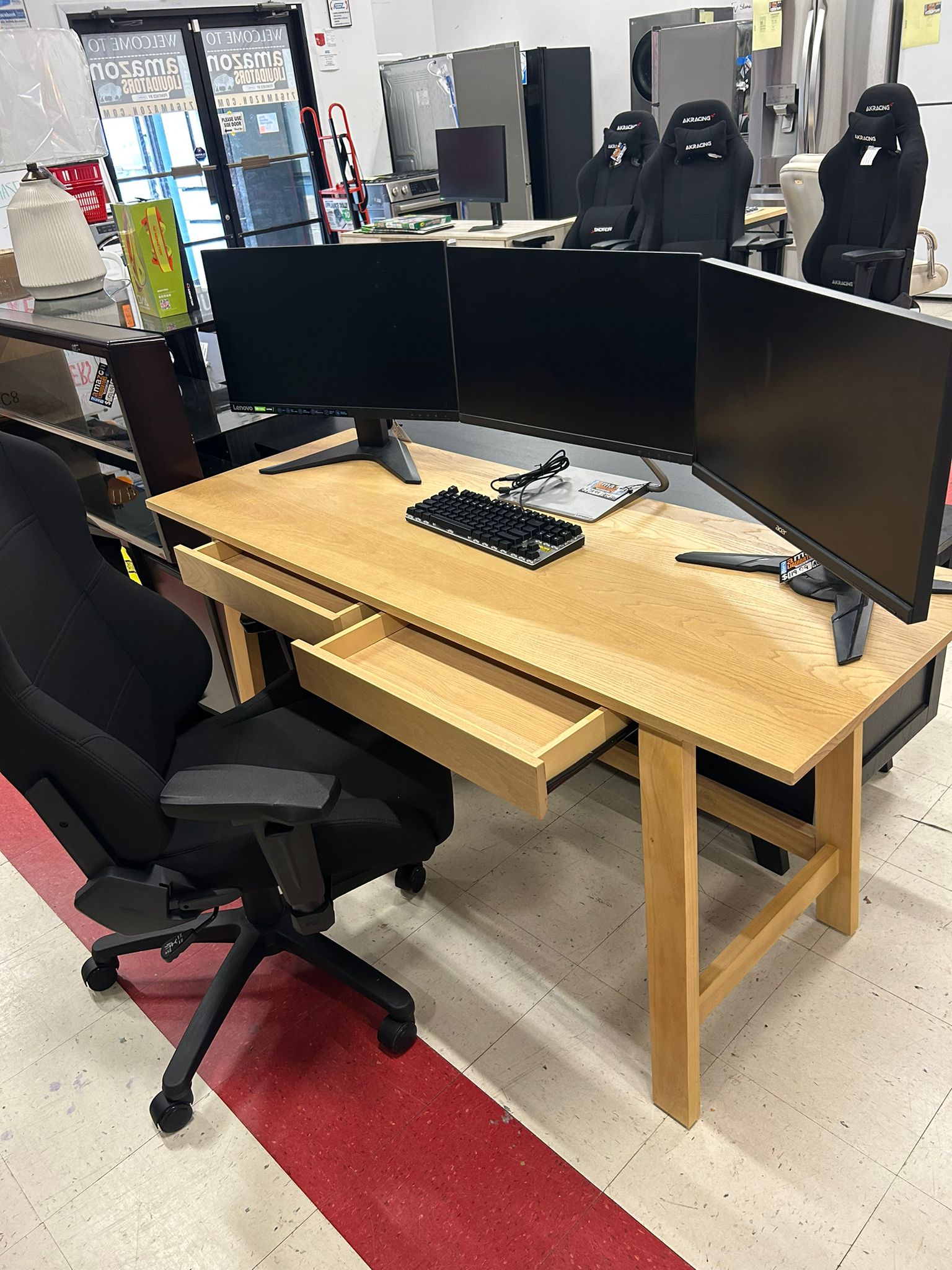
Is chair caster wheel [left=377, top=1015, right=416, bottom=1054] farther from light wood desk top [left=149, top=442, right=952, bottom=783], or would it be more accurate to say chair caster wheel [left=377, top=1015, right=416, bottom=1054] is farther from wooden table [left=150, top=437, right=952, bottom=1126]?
light wood desk top [left=149, top=442, right=952, bottom=783]

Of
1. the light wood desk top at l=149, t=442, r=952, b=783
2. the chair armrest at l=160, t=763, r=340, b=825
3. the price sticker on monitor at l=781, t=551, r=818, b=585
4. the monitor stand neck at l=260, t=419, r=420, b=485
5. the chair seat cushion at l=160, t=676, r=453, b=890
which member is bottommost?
the chair seat cushion at l=160, t=676, r=453, b=890

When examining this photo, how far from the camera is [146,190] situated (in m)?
5.79

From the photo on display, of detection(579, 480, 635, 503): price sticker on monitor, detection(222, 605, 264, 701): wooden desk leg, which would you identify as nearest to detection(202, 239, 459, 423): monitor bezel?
detection(579, 480, 635, 503): price sticker on monitor

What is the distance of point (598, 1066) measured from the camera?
63.6 inches

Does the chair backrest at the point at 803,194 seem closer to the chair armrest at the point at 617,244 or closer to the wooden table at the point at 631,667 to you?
the chair armrest at the point at 617,244

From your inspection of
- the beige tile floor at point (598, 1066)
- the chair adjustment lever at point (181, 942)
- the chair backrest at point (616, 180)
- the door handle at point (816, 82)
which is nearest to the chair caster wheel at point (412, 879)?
the beige tile floor at point (598, 1066)

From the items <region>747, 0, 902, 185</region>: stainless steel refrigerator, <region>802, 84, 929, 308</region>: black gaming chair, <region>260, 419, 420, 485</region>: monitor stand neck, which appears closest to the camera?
<region>260, 419, 420, 485</region>: monitor stand neck

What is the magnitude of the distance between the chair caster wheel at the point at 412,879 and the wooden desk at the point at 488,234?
160 inches

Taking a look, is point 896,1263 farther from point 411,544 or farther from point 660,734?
point 411,544

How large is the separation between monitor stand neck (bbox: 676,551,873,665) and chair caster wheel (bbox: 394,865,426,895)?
0.89 metres

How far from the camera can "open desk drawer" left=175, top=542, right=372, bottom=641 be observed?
1630 mm

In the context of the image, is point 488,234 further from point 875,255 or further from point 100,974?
point 100,974

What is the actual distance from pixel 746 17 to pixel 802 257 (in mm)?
2496

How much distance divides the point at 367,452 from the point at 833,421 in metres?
1.18
